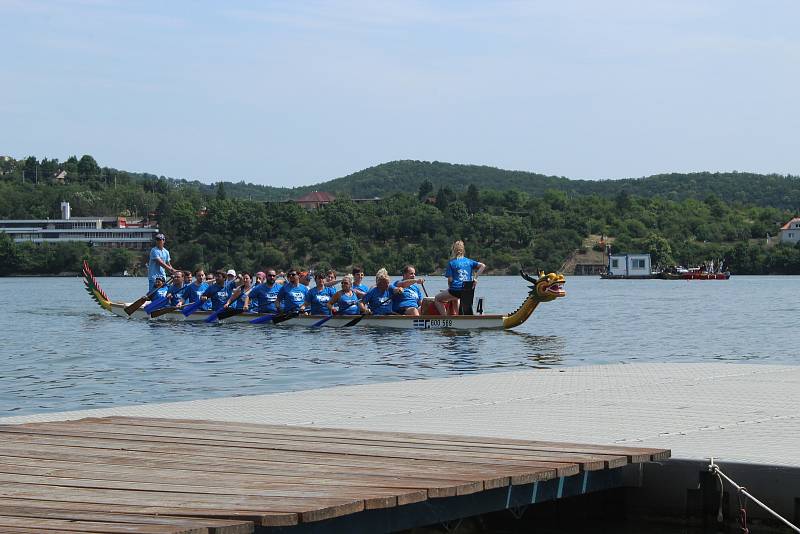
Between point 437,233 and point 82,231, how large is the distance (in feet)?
179

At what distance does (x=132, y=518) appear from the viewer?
17.7ft

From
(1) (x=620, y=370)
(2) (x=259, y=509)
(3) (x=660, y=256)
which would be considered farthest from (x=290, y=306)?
(3) (x=660, y=256)

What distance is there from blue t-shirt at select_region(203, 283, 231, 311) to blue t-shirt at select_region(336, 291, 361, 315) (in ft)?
15.7

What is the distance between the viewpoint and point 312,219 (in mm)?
138375

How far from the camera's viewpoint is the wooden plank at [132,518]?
522 cm

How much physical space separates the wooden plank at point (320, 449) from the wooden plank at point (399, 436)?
394 mm

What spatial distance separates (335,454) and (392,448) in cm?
39

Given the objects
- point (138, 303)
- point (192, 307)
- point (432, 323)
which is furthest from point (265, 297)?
point (138, 303)

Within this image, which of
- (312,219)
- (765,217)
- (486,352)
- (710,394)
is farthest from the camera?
(765,217)

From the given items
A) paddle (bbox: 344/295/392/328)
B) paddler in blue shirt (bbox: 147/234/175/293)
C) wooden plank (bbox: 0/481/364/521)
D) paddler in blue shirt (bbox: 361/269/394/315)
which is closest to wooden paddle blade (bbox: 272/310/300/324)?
paddle (bbox: 344/295/392/328)

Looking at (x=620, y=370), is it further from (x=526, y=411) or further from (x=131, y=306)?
(x=131, y=306)

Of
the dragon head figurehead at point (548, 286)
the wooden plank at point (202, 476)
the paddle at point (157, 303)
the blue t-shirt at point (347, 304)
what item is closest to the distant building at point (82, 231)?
the paddle at point (157, 303)

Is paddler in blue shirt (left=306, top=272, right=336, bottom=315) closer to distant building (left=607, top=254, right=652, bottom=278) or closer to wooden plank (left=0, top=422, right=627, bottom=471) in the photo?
wooden plank (left=0, top=422, right=627, bottom=471)

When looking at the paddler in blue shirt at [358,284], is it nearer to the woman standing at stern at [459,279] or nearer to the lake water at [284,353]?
the lake water at [284,353]
